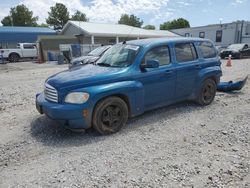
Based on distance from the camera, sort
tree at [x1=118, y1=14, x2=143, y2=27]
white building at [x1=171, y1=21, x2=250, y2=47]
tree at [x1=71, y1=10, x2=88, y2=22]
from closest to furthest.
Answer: white building at [x1=171, y1=21, x2=250, y2=47]
tree at [x1=71, y1=10, x2=88, y2=22]
tree at [x1=118, y1=14, x2=143, y2=27]

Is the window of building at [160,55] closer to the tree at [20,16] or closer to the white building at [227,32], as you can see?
the white building at [227,32]

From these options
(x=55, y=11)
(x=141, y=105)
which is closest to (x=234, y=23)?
(x=141, y=105)

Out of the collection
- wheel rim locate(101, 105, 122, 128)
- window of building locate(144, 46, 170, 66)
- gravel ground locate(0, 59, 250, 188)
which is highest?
window of building locate(144, 46, 170, 66)

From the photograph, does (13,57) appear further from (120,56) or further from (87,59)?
(120,56)

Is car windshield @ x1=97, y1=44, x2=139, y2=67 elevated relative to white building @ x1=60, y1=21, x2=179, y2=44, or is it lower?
lower

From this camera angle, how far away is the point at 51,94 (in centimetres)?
415

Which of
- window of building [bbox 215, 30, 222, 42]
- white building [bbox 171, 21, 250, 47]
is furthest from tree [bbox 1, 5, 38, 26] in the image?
window of building [bbox 215, 30, 222, 42]

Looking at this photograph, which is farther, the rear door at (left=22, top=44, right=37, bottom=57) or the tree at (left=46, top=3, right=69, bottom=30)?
the tree at (left=46, top=3, right=69, bottom=30)

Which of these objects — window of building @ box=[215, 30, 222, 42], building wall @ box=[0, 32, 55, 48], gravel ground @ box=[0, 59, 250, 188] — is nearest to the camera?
gravel ground @ box=[0, 59, 250, 188]

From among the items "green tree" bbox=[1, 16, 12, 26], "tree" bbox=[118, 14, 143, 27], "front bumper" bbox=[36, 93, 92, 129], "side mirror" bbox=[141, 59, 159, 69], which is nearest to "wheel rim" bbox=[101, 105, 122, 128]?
"front bumper" bbox=[36, 93, 92, 129]

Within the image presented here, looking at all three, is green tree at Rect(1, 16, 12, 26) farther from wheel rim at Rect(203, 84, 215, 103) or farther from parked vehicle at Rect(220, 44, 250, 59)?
wheel rim at Rect(203, 84, 215, 103)

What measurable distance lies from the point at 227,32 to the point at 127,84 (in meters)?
32.0

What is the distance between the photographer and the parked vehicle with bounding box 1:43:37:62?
2267cm

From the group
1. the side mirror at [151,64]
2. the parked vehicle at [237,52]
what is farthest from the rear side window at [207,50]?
the parked vehicle at [237,52]
